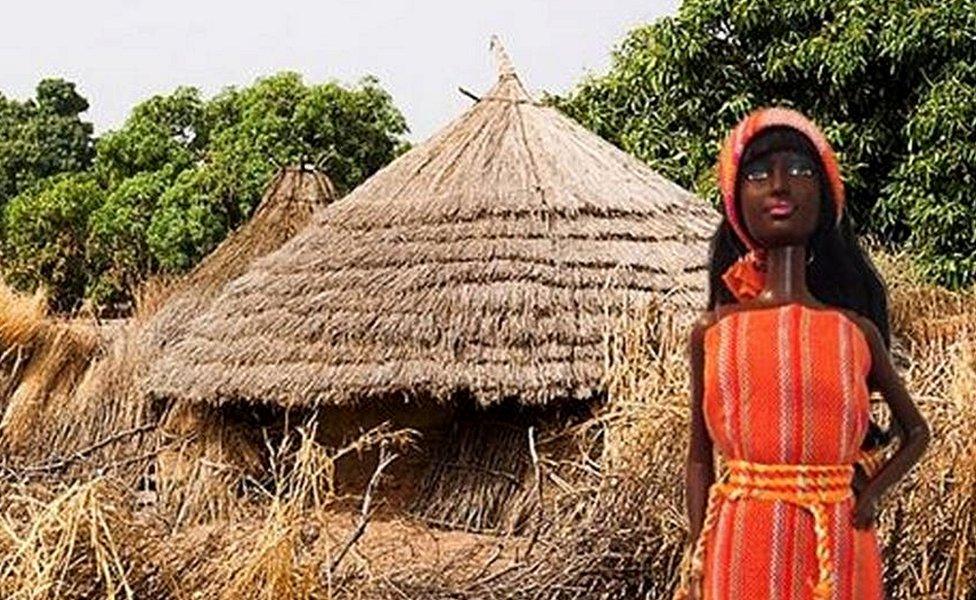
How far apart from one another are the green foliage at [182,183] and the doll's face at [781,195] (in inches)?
638

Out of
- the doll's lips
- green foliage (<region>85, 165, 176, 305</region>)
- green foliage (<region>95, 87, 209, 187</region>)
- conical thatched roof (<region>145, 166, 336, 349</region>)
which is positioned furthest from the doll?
green foliage (<region>95, 87, 209, 187</region>)

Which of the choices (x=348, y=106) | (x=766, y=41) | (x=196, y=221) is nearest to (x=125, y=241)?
(x=196, y=221)

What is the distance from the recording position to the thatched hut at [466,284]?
284 inches

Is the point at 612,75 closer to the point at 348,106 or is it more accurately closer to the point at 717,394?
the point at 348,106

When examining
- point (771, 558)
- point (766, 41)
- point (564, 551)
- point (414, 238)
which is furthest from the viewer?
point (766, 41)

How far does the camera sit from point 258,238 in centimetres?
1145

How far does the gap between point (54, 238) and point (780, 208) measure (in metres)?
18.7

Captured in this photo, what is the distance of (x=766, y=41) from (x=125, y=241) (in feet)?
35.6

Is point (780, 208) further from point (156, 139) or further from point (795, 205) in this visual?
point (156, 139)

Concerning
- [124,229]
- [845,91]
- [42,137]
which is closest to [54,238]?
[124,229]

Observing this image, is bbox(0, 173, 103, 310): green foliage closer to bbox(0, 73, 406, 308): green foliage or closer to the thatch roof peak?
bbox(0, 73, 406, 308): green foliage

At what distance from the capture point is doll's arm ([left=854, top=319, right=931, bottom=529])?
2.69 metres

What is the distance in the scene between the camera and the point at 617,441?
4289mm

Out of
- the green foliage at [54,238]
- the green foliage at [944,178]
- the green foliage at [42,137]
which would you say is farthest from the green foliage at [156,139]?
the green foliage at [944,178]
